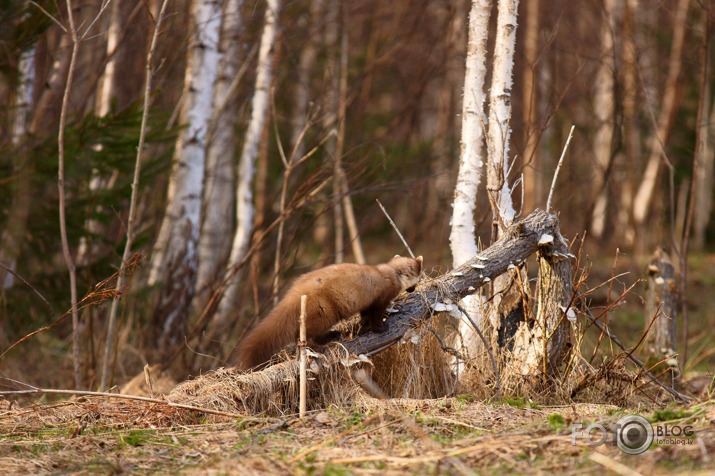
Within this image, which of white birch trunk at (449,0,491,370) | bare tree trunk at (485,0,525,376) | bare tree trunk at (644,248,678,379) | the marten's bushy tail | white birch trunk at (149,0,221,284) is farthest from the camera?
white birch trunk at (149,0,221,284)

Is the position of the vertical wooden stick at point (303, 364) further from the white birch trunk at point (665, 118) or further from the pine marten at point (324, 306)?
the white birch trunk at point (665, 118)

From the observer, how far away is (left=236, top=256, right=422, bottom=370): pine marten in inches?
216

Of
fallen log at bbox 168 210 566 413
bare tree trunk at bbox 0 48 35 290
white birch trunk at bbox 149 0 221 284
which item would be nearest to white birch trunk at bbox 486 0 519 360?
fallen log at bbox 168 210 566 413

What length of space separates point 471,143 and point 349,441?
138 inches

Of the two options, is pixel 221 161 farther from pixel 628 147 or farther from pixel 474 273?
pixel 628 147

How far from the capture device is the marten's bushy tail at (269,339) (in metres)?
5.47

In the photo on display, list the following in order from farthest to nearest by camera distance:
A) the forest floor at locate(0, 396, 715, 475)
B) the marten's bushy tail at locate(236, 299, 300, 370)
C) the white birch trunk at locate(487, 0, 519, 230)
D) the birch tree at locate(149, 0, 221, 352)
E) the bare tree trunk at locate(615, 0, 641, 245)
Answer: the bare tree trunk at locate(615, 0, 641, 245) < the birch tree at locate(149, 0, 221, 352) < the white birch trunk at locate(487, 0, 519, 230) < the marten's bushy tail at locate(236, 299, 300, 370) < the forest floor at locate(0, 396, 715, 475)

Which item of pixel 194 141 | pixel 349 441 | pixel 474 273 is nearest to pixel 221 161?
pixel 194 141

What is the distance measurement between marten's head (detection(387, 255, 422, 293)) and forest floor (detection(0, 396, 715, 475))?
118cm

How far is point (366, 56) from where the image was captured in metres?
17.5

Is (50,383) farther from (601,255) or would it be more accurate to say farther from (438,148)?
(601,255)

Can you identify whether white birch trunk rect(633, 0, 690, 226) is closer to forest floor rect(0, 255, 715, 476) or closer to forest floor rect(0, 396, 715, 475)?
forest floor rect(0, 255, 715, 476)

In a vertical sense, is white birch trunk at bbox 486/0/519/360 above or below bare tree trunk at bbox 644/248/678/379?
above

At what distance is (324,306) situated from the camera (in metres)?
5.68
